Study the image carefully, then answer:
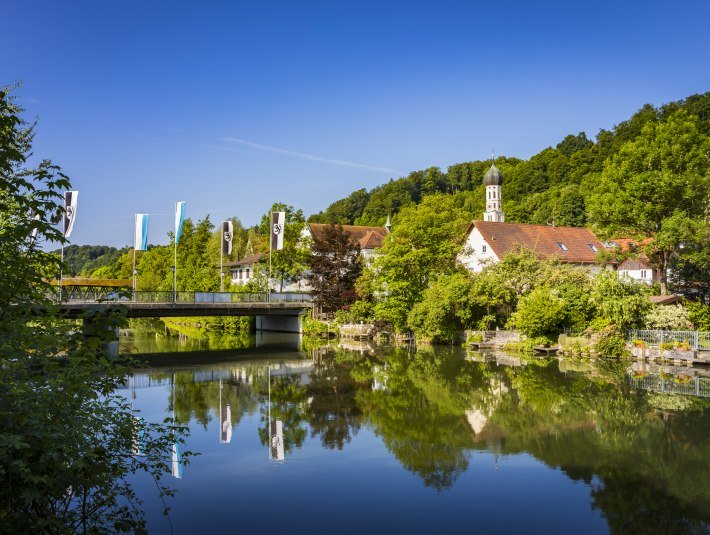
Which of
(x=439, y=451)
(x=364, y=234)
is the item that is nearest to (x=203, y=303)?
(x=439, y=451)

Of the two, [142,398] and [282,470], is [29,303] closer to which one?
[282,470]

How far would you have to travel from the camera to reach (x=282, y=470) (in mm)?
15555

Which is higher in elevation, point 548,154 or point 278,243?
point 548,154

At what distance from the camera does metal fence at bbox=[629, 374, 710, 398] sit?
25.8 meters

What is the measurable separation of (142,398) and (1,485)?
19.6 m

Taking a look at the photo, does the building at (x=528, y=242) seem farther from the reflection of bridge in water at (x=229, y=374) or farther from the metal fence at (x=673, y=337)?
the reflection of bridge in water at (x=229, y=374)

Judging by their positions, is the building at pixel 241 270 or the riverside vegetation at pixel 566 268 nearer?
the riverside vegetation at pixel 566 268

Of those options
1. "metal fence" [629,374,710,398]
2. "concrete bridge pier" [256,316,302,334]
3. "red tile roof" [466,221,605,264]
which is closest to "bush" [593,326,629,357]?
"metal fence" [629,374,710,398]

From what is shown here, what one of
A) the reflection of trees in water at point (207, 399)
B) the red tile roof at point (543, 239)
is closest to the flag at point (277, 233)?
the red tile roof at point (543, 239)

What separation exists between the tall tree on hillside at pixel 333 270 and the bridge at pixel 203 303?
169 cm

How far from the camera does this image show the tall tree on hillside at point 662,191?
3994 cm

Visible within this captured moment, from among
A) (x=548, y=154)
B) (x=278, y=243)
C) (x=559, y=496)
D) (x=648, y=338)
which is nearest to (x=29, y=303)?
(x=559, y=496)

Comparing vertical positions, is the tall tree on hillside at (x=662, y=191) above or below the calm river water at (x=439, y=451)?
above

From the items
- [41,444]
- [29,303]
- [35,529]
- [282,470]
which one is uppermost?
[29,303]
